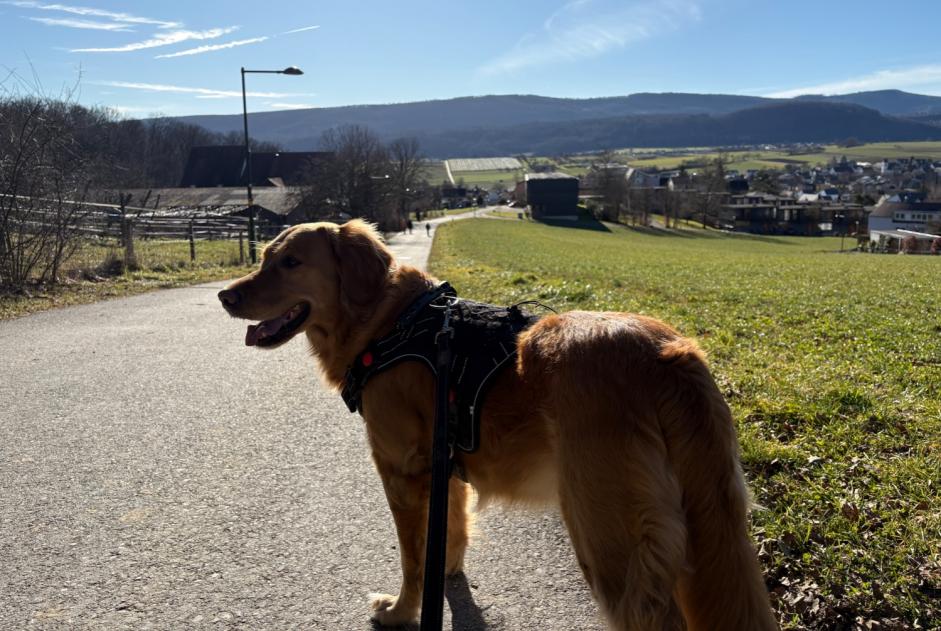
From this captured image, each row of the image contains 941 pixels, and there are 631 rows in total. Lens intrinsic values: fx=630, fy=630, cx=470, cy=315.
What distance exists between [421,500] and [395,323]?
0.95 meters

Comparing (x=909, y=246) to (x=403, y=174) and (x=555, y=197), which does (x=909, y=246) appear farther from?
(x=555, y=197)

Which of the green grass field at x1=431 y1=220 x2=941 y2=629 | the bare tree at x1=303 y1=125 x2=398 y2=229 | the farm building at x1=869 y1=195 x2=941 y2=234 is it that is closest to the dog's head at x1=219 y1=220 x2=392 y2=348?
the green grass field at x1=431 y1=220 x2=941 y2=629

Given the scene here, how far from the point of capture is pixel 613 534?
2.28 m

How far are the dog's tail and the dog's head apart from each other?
1925 mm

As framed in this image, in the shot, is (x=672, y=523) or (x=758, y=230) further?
(x=758, y=230)

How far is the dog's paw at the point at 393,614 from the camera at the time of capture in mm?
3314

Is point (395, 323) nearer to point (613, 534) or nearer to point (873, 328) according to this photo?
point (613, 534)

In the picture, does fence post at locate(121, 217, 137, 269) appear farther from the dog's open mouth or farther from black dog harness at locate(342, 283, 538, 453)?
black dog harness at locate(342, 283, 538, 453)

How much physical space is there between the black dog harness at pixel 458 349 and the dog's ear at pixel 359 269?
0.30 metres

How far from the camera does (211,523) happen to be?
4.29 meters

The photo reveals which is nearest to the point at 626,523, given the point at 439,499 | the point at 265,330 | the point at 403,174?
the point at 439,499

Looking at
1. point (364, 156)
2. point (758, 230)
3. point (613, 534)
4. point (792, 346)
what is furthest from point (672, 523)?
point (758, 230)

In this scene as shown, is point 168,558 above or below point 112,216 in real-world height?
below

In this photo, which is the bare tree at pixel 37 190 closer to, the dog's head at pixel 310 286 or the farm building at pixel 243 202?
the dog's head at pixel 310 286
